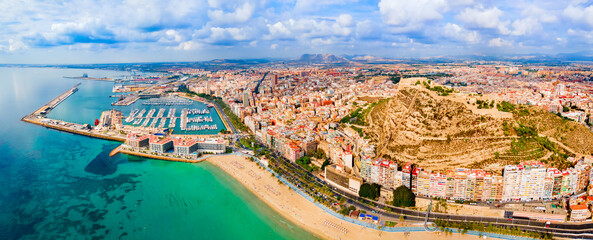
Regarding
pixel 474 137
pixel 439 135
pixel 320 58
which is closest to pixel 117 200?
pixel 439 135

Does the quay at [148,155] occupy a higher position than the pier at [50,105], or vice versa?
the pier at [50,105]

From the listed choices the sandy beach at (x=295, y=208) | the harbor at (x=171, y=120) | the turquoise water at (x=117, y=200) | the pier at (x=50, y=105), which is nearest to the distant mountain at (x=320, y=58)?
the pier at (x=50, y=105)

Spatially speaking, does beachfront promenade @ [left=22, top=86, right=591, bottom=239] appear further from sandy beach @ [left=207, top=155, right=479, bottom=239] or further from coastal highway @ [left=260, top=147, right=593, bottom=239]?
sandy beach @ [left=207, top=155, right=479, bottom=239]

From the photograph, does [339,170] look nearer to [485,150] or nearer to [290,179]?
[290,179]

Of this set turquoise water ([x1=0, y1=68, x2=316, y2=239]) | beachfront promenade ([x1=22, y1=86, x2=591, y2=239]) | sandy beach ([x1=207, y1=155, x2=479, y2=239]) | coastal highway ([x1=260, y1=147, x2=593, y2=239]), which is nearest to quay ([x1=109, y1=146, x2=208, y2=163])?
beachfront promenade ([x1=22, y1=86, x2=591, y2=239])

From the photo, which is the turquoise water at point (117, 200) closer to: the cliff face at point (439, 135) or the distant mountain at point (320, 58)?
the cliff face at point (439, 135)

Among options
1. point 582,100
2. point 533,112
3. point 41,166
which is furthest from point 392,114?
point 41,166

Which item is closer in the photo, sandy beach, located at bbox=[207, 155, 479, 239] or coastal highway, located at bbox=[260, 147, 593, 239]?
coastal highway, located at bbox=[260, 147, 593, 239]
